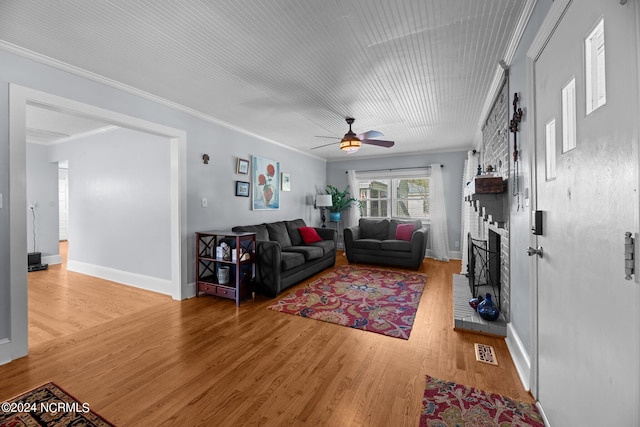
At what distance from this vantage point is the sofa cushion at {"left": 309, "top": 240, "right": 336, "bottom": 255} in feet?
15.3

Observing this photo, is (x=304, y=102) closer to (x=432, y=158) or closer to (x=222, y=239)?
(x=222, y=239)

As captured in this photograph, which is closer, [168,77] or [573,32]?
[573,32]

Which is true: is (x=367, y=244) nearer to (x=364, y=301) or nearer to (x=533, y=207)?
(x=364, y=301)

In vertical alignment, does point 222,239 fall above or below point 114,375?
above

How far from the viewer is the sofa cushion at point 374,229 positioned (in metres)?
5.71

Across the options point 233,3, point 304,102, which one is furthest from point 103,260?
point 233,3

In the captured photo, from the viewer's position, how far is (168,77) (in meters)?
2.60

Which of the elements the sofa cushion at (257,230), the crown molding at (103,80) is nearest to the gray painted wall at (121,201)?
the crown molding at (103,80)

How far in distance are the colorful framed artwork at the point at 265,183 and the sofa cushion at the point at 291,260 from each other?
134 centimetres

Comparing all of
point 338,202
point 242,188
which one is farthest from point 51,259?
point 338,202

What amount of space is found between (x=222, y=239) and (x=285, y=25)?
2.57 m

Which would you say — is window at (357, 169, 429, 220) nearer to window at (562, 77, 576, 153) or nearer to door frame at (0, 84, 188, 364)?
window at (562, 77, 576, 153)

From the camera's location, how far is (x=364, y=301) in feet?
10.6

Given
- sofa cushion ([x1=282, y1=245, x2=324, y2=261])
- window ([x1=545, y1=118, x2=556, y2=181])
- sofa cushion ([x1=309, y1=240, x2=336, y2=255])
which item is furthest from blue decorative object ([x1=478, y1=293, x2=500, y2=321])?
sofa cushion ([x1=309, y1=240, x2=336, y2=255])
